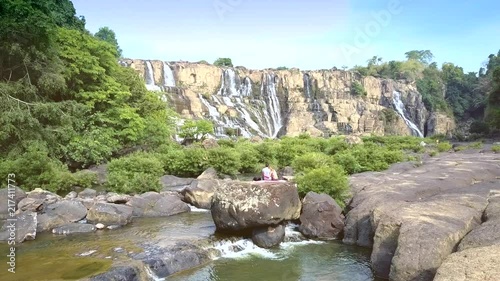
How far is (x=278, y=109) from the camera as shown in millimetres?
65188

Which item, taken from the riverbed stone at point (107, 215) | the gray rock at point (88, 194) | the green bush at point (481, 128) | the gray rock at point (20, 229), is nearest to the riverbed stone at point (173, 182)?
the gray rock at point (88, 194)

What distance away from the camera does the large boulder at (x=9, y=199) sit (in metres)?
14.7

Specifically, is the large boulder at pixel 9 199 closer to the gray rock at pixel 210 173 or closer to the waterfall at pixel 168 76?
the gray rock at pixel 210 173

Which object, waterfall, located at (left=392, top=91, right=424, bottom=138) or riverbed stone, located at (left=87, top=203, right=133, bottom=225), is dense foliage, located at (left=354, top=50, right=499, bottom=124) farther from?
riverbed stone, located at (left=87, top=203, right=133, bottom=225)

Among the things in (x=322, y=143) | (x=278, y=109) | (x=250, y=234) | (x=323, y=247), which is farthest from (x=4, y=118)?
(x=278, y=109)

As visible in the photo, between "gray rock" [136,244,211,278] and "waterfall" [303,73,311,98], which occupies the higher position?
"waterfall" [303,73,311,98]

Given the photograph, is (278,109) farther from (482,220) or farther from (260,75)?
(482,220)

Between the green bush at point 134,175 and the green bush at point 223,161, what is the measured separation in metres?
4.45

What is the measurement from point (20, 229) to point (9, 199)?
3.87m

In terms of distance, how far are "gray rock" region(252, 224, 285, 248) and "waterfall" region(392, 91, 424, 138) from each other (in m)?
66.4

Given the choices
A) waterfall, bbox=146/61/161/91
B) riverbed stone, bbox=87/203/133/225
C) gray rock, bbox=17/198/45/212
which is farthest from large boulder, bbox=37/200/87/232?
waterfall, bbox=146/61/161/91

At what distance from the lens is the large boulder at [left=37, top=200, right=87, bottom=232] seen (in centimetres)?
1314

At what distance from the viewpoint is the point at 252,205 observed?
11.8 metres

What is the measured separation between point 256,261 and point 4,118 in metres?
16.0
